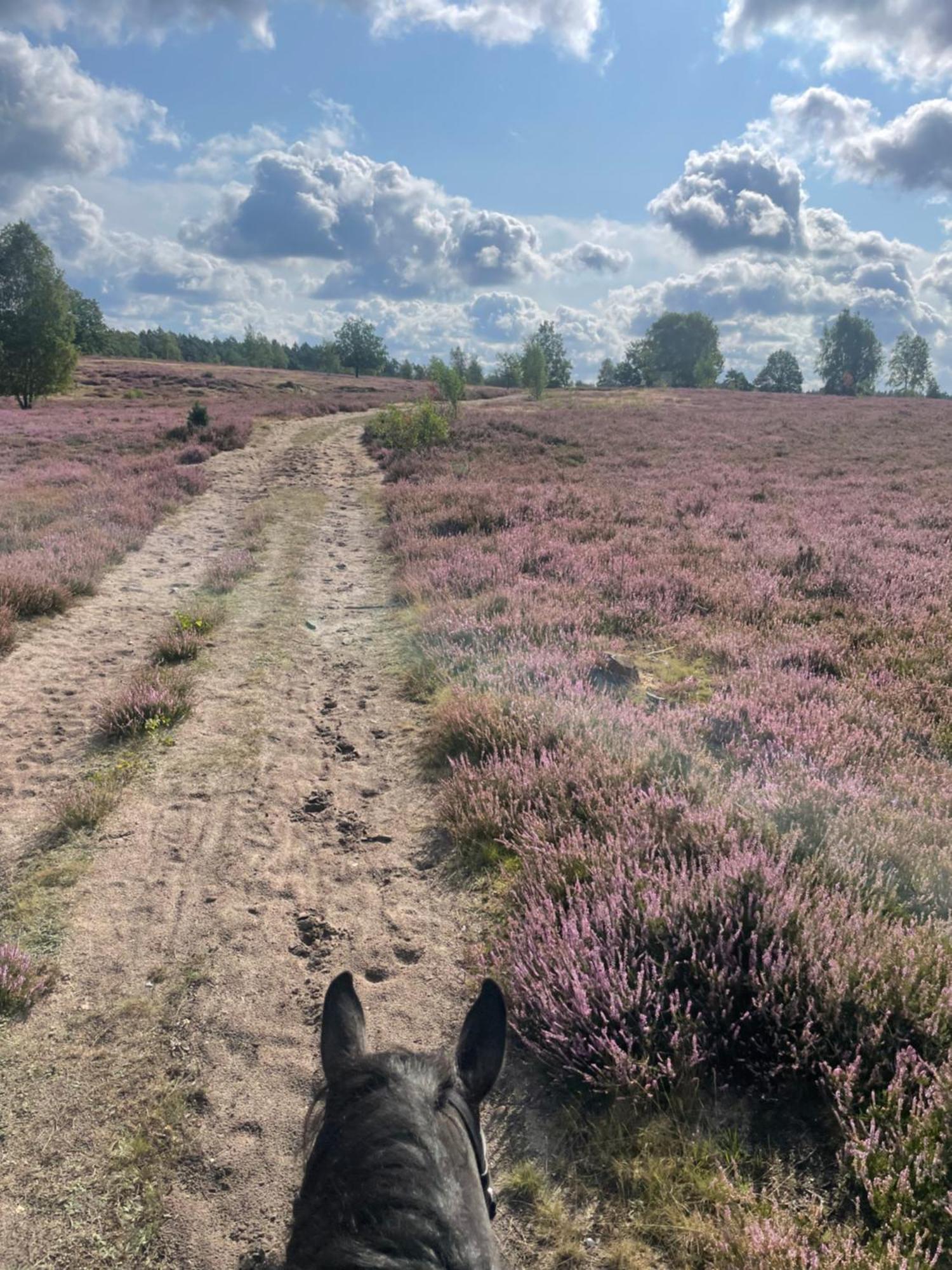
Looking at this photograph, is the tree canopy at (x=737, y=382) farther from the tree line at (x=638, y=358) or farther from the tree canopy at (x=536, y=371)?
the tree canopy at (x=536, y=371)

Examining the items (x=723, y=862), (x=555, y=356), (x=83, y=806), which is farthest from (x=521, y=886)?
(x=555, y=356)

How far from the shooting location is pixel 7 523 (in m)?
12.4

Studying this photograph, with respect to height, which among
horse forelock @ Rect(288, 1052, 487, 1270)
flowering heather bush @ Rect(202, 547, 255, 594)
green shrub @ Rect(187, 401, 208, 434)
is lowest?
flowering heather bush @ Rect(202, 547, 255, 594)

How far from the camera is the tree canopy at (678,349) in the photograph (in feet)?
335

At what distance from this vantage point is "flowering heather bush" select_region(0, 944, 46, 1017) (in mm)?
3281

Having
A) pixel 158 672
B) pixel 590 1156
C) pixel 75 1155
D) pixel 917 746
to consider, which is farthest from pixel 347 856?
pixel 917 746

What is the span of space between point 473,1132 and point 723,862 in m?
2.16

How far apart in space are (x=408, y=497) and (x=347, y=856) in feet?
41.2

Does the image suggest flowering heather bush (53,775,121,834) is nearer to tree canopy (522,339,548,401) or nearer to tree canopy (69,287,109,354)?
tree canopy (522,339,548,401)

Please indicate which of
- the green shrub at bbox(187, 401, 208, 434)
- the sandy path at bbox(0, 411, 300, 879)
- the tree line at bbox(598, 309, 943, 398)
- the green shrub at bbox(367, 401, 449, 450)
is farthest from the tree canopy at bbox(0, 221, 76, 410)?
the tree line at bbox(598, 309, 943, 398)

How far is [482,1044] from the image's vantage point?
6.69 feet

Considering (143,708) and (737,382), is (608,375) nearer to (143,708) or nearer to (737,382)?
(737,382)

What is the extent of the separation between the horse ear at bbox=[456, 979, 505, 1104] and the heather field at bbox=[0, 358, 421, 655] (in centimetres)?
766

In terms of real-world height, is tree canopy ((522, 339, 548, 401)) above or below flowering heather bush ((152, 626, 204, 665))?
above
